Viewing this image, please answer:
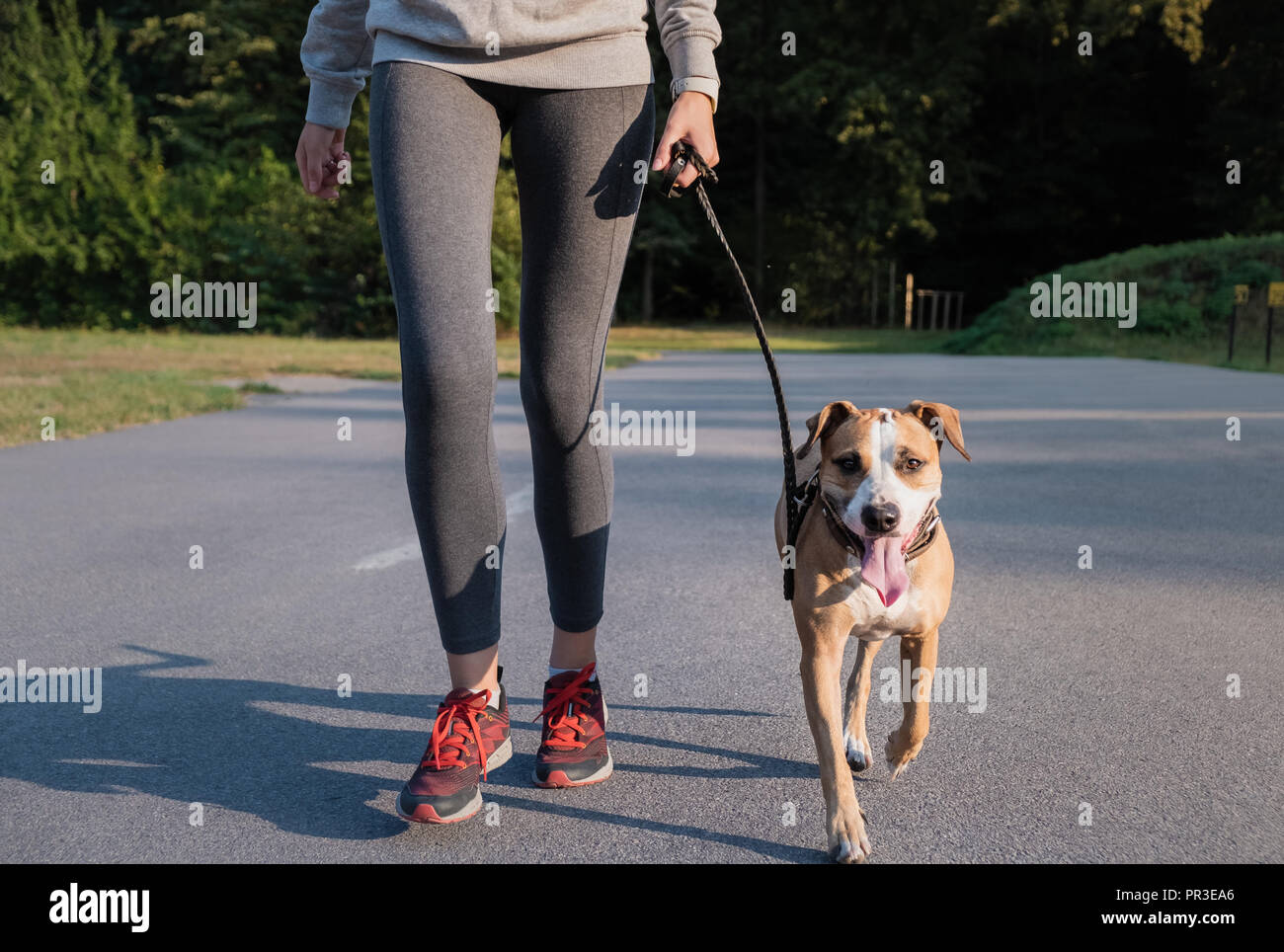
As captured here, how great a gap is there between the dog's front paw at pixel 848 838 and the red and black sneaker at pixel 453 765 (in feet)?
2.27

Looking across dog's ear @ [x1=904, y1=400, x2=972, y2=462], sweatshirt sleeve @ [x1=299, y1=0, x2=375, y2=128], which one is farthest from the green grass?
dog's ear @ [x1=904, y1=400, x2=972, y2=462]

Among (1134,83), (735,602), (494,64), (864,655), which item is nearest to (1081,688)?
(864,655)

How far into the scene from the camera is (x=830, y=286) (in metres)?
41.7

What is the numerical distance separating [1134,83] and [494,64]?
43580 millimetres

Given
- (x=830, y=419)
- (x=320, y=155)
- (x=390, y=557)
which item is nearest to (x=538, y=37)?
(x=320, y=155)

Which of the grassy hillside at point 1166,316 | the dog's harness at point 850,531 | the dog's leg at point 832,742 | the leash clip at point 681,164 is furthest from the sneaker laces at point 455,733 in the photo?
the grassy hillside at point 1166,316

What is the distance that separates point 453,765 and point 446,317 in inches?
34.1

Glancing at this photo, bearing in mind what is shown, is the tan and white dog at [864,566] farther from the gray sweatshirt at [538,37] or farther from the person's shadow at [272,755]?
the gray sweatshirt at [538,37]

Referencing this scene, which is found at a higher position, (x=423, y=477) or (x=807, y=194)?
(x=807, y=194)

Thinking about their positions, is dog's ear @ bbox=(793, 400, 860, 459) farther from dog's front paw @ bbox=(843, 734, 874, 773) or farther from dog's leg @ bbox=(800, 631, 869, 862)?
dog's front paw @ bbox=(843, 734, 874, 773)

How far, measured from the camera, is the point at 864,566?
262cm

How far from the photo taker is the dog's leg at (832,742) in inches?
95.0

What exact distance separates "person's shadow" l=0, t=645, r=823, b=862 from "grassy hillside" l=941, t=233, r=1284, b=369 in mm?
21861
